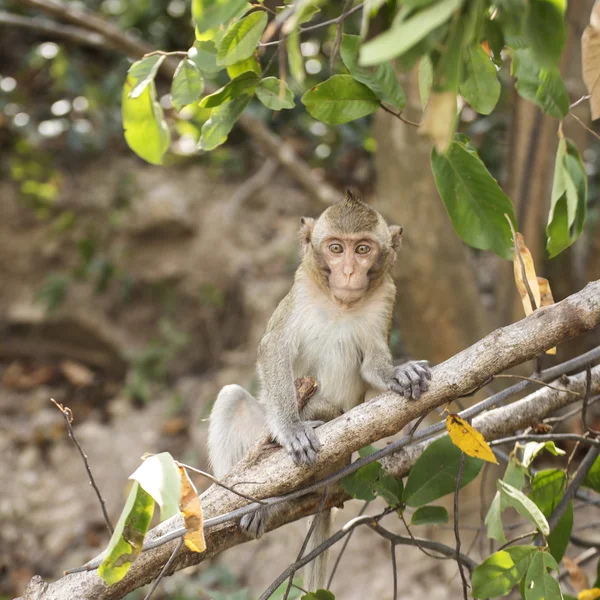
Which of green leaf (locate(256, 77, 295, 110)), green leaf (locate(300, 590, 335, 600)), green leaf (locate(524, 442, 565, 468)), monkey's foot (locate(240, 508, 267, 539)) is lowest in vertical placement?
monkey's foot (locate(240, 508, 267, 539))

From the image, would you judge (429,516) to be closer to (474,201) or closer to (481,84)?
(474,201)

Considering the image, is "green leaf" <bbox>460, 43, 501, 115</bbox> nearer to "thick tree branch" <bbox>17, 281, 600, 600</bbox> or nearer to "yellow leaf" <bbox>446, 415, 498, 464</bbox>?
"thick tree branch" <bbox>17, 281, 600, 600</bbox>

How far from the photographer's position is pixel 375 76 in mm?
2176

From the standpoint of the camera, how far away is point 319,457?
8.32 ft

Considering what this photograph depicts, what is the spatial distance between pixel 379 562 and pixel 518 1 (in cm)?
488

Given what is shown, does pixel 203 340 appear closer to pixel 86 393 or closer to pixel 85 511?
pixel 86 393

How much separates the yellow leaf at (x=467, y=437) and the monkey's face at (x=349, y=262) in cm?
117

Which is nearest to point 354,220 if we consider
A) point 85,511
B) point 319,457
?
point 319,457

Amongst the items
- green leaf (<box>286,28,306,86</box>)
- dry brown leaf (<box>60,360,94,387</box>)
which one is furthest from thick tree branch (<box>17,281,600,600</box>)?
dry brown leaf (<box>60,360,94,387</box>)

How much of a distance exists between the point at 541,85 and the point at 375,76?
1.51ft

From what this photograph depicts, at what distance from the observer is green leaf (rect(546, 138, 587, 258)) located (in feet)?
6.79

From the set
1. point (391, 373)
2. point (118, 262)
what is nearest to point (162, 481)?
point (391, 373)

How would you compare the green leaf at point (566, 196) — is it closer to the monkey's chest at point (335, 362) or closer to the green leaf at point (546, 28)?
the green leaf at point (546, 28)

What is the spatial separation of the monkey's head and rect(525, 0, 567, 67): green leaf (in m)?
1.99
